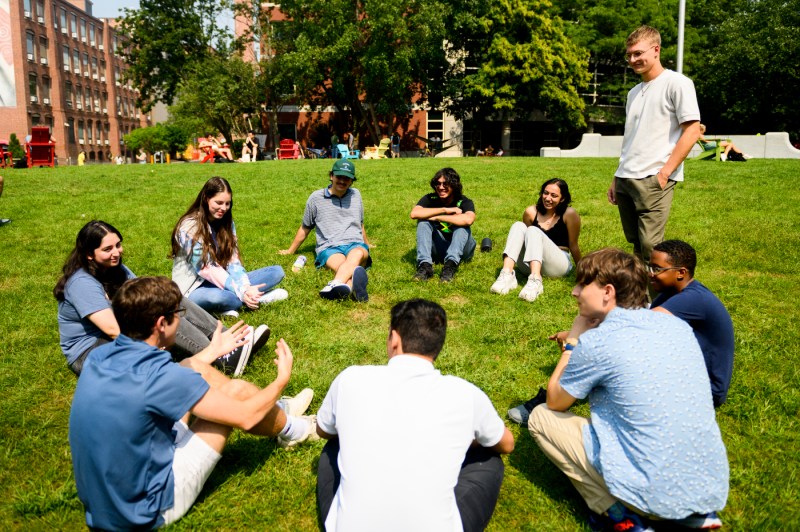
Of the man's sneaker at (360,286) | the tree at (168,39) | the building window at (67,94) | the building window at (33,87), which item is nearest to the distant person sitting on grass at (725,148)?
the man's sneaker at (360,286)

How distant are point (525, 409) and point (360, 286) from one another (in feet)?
8.73

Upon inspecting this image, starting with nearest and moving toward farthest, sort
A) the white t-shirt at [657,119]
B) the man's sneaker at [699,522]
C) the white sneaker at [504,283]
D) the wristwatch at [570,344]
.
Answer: the man's sneaker at [699,522] → the wristwatch at [570,344] → the white t-shirt at [657,119] → the white sneaker at [504,283]

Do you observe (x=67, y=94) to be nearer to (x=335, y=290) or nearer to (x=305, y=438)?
(x=335, y=290)

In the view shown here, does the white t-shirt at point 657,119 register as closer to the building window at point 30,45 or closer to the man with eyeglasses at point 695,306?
the man with eyeglasses at point 695,306

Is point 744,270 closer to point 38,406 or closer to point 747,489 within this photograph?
point 747,489

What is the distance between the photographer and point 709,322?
353 cm

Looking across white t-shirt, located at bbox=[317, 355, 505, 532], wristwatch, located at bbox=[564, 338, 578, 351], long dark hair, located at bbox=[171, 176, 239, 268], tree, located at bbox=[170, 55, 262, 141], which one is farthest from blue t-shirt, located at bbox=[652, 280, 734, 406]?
tree, located at bbox=[170, 55, 262, 141]

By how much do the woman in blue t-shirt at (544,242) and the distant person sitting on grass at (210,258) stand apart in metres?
2.67

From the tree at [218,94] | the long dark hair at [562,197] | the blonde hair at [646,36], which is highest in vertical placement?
the tree at [218,94]

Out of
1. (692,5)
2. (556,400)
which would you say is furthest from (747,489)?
(692,5)

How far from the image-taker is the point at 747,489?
320cm

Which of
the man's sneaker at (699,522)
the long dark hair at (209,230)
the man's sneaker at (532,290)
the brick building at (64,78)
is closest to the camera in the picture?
the man's sneaker at (699,522)

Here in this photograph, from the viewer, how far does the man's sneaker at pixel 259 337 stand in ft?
15.2

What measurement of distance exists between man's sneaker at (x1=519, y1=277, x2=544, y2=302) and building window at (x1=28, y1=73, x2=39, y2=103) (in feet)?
207
